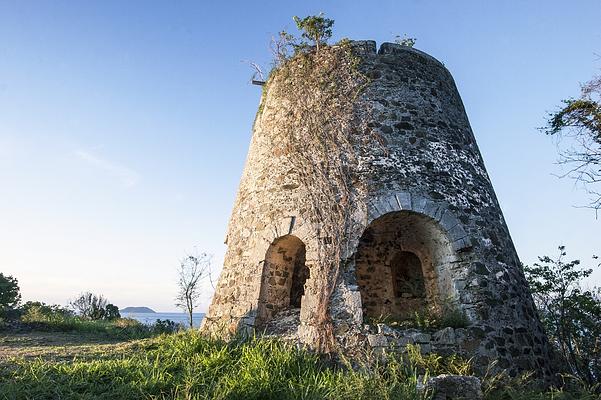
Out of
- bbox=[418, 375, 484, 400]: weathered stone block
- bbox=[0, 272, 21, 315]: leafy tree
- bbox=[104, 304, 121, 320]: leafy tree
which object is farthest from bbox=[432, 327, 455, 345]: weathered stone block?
bbox=[0, 272, 21, 315]: leafy tree

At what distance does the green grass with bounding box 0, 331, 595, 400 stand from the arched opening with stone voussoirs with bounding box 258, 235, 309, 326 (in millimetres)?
825

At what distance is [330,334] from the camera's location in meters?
5.92

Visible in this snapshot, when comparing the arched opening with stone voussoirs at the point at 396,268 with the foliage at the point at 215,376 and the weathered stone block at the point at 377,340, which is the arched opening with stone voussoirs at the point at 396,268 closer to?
the weathered stone block at the point at 377,340

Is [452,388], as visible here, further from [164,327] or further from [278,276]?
[164,327]

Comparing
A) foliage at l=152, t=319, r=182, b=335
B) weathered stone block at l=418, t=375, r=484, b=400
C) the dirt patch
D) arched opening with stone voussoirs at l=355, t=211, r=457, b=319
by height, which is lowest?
weathered stone block at l=418, t=375, r=484, b=400

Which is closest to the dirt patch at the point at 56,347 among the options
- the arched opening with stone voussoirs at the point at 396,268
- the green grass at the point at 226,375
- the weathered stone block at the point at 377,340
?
the green grass at the point at 226,375

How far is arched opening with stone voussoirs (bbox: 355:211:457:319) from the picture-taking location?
24.9 ft

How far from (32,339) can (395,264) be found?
7.73 m

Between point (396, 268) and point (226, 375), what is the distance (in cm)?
474

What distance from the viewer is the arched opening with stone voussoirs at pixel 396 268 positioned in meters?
7.58

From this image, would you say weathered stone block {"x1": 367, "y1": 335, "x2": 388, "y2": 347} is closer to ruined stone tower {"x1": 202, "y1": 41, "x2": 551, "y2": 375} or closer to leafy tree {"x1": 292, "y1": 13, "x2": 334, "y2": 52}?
ruined stone tower {"x1": 202, "y1": 41, "x2": 551, "y2": 375}

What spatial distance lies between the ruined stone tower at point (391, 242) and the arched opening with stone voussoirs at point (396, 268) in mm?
27

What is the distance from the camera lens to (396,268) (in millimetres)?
8648

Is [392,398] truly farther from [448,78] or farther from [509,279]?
[448,78]
